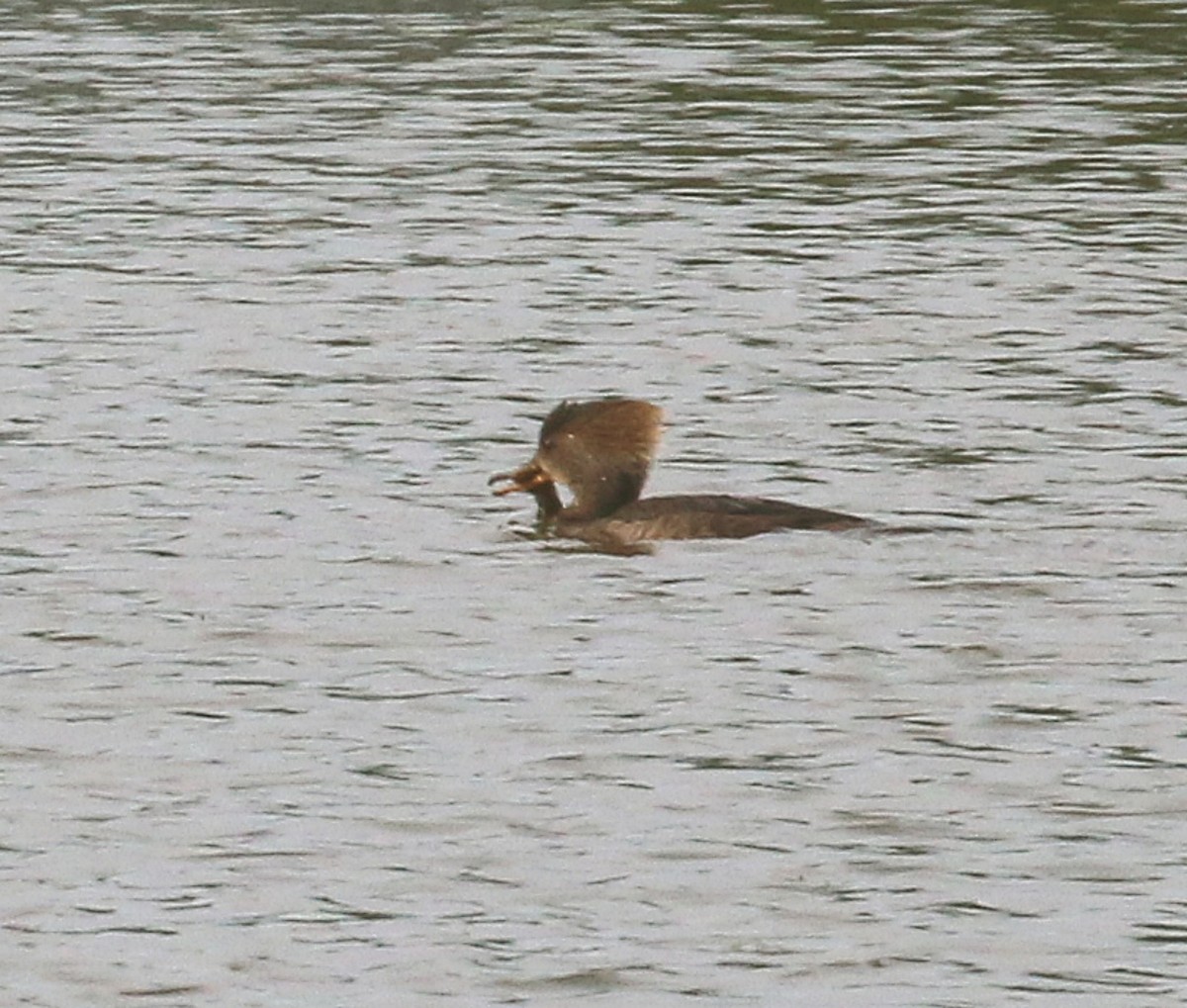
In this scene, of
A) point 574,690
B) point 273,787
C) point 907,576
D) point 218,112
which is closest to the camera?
point 273,787

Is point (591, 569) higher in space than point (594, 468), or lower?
lower

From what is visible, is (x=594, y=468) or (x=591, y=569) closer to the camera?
(x=591, y=569)

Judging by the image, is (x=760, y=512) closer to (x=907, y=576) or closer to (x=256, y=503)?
(x=907, y=576)

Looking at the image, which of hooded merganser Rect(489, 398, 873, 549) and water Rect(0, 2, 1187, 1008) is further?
hooded merganser Rect(489, 398, 873, 549)

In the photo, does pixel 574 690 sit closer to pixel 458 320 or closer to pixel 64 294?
pixel 458 320

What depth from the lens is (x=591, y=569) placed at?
15.5 metres

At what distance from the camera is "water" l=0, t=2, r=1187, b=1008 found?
34.7 ft

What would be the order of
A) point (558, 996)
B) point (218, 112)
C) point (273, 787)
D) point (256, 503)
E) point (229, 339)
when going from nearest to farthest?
point (558, 996)
point (273, 787)
point (256, 503)
point (229, 339)
point (218, 112)

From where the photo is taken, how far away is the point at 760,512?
15664mm

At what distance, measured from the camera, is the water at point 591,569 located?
10.6m

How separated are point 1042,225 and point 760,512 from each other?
9.80m

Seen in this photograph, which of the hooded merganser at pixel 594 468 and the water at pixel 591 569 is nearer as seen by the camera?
the water at pixel 591 569

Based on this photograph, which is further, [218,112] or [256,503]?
[218,112]

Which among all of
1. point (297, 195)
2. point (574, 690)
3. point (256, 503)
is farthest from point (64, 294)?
point (574, 690)
